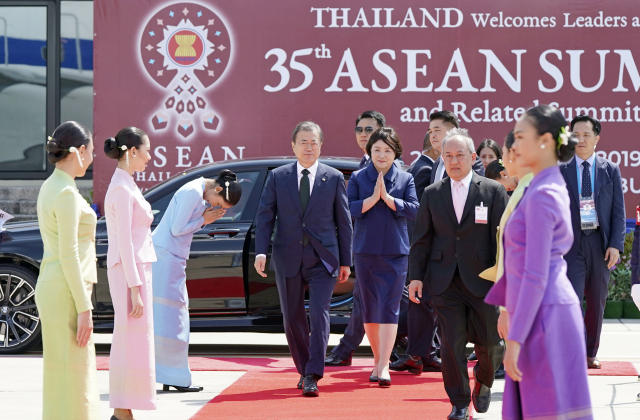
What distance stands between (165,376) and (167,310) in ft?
1.50

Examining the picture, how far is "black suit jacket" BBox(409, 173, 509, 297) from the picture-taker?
19.2 ft

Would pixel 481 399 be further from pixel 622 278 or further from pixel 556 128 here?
pixel 622 278

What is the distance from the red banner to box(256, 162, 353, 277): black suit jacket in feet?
15.2

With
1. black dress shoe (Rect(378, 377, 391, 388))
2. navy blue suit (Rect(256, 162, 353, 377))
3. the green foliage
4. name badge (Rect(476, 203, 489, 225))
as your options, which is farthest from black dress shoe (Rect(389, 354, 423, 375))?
the green foliage

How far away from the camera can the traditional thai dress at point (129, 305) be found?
5.47 m

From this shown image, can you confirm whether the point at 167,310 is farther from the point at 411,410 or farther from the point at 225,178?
the point at 411,410

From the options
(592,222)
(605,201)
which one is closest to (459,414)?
(592,222)

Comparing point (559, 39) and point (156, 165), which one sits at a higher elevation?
point (559, 39)

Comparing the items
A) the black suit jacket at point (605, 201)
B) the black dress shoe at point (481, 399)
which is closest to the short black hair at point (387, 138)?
Result: the black suit jacket at point (605, 201)

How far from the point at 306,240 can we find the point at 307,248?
57 mm

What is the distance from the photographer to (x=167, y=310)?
6.85 m

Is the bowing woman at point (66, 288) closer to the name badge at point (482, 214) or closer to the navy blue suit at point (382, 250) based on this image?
the name badge at point (482, 214)

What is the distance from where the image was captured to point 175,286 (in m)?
6.89

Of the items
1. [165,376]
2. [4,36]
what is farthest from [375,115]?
[4,36]
